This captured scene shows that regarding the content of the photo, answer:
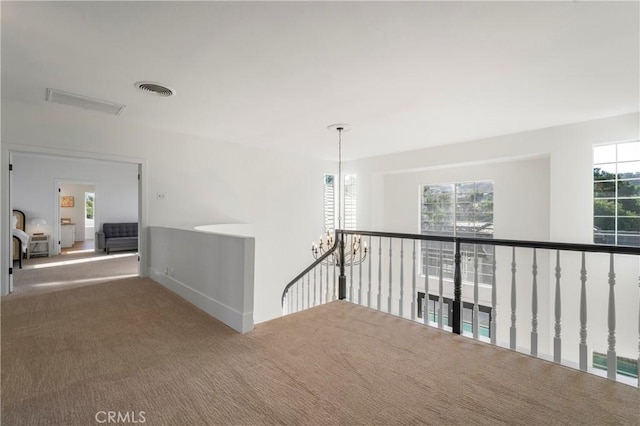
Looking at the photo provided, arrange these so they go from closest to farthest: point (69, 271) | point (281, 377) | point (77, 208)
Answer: point (281, 377) → point (69, 271) → point (77, 208)

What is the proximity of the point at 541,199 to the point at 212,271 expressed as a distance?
570 centimetres

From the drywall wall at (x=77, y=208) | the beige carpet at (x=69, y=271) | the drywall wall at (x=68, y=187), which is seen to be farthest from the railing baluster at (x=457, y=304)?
the drywall wall at (x=77, y=208)

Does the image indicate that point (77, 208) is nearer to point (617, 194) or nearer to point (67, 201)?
point (67, 201)

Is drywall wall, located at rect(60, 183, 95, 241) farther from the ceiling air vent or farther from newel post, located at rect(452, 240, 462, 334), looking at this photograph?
newel post, located at rect(452, 240, 462, 334)

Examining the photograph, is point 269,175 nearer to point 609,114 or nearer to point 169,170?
point 169,170

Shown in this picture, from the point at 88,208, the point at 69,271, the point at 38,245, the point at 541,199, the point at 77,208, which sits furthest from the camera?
the point at 88,208

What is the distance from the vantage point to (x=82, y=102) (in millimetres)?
3691

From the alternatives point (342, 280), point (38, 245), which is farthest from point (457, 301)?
point (38, 245)

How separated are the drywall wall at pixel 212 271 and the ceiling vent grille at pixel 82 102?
5.77 ft

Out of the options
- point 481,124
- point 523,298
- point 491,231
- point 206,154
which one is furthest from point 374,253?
point 206,154

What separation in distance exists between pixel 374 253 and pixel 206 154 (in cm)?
451

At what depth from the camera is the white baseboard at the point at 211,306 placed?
2785mm

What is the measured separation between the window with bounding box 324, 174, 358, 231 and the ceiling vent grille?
16.3ft

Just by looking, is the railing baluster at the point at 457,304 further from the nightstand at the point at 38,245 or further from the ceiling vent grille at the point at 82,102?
the nightstand at the point at 38,245
